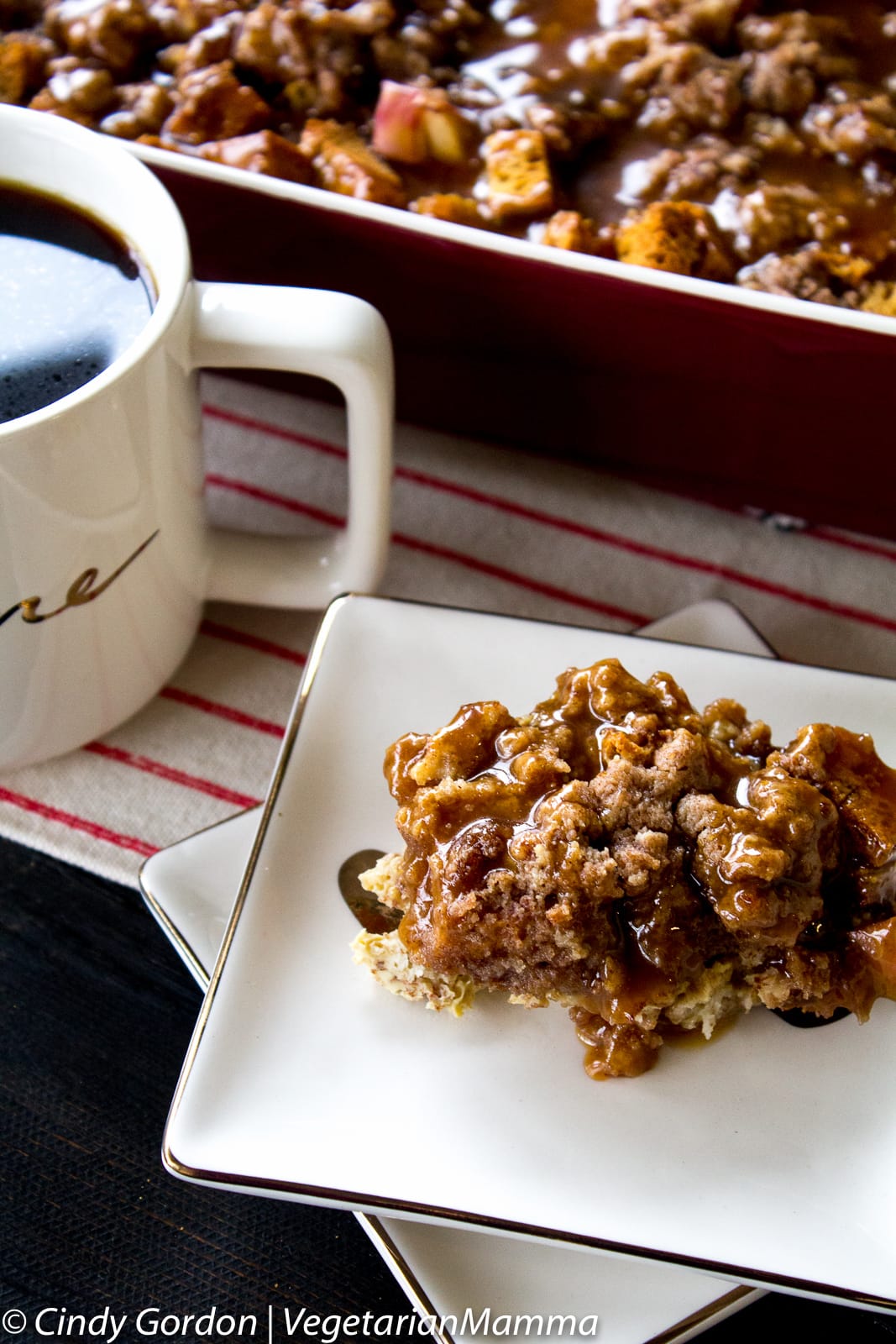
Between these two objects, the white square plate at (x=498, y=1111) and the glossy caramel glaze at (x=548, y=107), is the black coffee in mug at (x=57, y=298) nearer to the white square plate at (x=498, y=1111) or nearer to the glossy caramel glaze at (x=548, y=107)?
the glossy caramel glaze at (x=548, y=107)

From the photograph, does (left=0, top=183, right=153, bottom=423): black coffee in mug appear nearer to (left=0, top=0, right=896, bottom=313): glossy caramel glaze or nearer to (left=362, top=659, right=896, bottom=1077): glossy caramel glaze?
(left=0, top=0, right=896, bottom=313): glossy caramel glaze

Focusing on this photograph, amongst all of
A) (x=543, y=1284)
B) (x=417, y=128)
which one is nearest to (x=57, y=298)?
(x=417, y=128)

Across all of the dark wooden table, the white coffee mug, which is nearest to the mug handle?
the white coffee mug

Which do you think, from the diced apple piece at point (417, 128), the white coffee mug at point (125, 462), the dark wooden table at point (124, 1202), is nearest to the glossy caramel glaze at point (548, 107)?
the diced apple piece at point (417, 128)

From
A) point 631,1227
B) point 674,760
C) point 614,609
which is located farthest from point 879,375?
point 631,1227

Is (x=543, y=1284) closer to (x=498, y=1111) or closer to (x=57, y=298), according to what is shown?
(x=498, y=1111)

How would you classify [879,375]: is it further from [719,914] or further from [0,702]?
[0,702]
